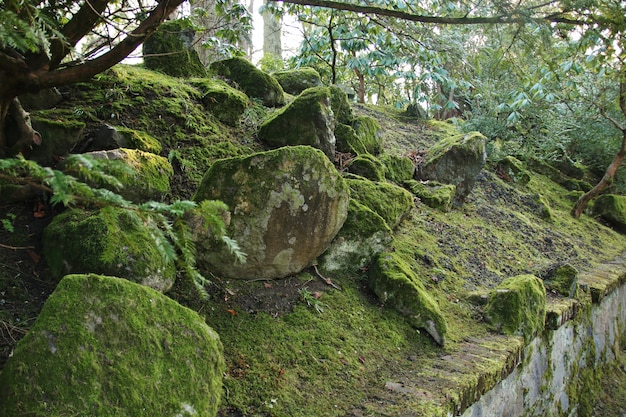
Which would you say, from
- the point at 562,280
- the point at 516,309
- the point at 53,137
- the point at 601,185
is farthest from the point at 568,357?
the point at 53,137

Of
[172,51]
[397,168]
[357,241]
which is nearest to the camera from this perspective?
[357,241]

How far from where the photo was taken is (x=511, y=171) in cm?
902

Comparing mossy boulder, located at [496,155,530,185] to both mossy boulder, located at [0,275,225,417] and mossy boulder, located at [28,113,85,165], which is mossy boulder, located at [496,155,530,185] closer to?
mossy boulder, located at [28,113,85,165]

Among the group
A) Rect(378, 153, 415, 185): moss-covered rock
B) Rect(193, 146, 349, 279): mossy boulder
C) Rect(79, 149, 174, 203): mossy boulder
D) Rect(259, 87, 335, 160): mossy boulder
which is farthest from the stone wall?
Rect(259, 87, 335, 160): mossy boulder

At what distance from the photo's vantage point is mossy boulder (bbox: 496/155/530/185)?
889 centimetres

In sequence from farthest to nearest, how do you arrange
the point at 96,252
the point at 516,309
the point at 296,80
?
the point at 296,80, the point at 516,309, the point at 96,252

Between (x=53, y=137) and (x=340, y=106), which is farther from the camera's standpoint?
(x=340, y=106)

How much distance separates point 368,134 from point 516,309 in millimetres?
3223

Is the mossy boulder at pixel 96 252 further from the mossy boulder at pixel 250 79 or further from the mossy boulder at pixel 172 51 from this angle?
the mossy boulder at pixel 250 79

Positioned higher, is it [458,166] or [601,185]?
[458,166]

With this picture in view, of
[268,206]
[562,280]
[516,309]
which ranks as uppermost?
[268,206]

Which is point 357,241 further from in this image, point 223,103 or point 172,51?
point 172,51

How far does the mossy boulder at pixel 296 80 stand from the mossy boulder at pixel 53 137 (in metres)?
4.07

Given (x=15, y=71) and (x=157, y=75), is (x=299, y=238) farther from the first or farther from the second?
(x=157, y=75)
